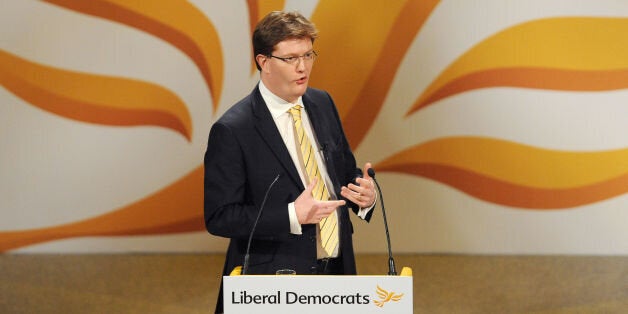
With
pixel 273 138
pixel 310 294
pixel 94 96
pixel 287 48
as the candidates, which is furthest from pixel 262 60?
pixel 94 96

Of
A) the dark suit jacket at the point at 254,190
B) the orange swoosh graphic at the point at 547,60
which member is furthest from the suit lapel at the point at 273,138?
the orange swoosh graphic at the point at 547,60

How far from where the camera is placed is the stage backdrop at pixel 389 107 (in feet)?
18.8

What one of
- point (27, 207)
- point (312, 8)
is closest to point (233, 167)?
point (312, 8)

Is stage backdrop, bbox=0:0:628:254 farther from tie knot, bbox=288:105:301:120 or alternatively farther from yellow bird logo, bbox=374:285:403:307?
yellow bird logo, bbox=374:285:403:307

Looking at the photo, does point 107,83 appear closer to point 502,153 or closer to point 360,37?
point 360,37

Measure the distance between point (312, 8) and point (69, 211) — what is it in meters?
1.98

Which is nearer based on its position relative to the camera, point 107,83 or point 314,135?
point 314,135

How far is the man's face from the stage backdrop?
9.07 ft

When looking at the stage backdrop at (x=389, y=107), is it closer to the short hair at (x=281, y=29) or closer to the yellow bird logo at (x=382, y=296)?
the short hair at (x=281, y=29)

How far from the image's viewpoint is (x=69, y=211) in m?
5.96

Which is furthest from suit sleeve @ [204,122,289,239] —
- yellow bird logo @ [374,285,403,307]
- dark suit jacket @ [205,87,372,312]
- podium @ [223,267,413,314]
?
yellow bird logo @ [374,285,403,307]

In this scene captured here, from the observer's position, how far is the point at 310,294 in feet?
8.01

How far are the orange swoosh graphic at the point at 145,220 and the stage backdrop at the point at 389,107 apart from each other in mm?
18

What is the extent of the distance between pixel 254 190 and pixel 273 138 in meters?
0.17
